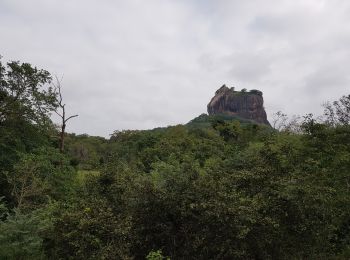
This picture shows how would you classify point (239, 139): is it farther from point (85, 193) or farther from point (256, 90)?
point (256, 90)

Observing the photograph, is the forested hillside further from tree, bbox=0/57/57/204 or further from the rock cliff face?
the rock cliff face

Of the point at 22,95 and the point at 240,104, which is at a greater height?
the point at 240,104

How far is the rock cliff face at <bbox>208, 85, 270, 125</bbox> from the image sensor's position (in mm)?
157000

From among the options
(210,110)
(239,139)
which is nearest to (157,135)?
(239,139)

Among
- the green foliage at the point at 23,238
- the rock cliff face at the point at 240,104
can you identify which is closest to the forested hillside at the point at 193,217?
the green foliage at the point at 23,238

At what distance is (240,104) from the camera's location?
158m

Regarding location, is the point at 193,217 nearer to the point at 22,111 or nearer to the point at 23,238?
the point at 23,238

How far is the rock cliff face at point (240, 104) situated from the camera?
157000 millimetres

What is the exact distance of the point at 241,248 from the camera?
10352 mm

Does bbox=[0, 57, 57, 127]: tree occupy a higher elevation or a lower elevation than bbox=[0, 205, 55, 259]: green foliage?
higher

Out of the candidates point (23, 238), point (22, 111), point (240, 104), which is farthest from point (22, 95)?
point (240, 104)

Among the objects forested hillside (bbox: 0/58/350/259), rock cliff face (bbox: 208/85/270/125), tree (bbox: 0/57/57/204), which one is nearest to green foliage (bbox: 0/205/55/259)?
forested hillside (bbox: 0/58/350/259)

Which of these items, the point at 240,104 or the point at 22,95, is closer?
the point at 22,95

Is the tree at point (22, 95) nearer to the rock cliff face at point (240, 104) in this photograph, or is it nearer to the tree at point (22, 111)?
the tree at point (22, 111)
